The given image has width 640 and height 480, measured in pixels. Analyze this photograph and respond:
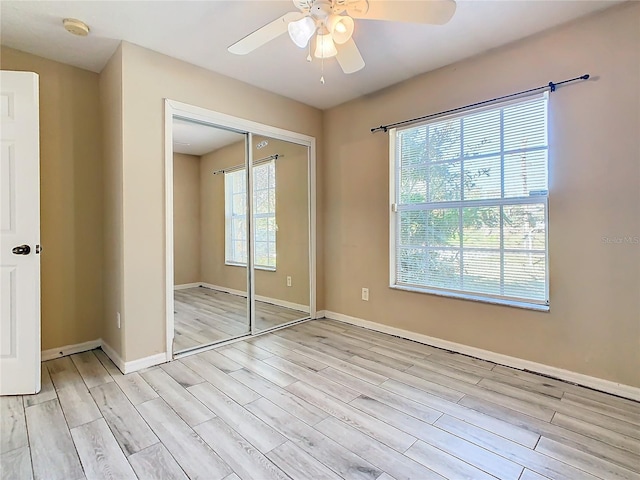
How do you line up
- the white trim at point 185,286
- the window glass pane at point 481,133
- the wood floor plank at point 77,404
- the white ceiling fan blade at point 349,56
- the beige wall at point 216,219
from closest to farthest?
the wood floor plank at point 77,404
the white ceiling fan blade at point 349,56
the window glass pane at point 481,133
the white trim at point 185,286
the beige wall at point 216,219

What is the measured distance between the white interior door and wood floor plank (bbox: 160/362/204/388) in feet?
2.56

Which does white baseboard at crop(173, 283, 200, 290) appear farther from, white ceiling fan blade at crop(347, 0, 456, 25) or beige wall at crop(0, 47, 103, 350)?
white ceiling fan blade at crop(347, 0, 456, 25)

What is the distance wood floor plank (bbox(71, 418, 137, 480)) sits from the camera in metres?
1.42

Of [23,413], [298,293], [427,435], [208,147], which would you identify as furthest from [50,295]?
[427,435]

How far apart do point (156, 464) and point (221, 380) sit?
83 cm

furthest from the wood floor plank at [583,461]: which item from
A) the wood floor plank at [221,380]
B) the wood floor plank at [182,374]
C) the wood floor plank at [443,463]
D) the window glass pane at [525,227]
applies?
the wood floor plank at [182,374]

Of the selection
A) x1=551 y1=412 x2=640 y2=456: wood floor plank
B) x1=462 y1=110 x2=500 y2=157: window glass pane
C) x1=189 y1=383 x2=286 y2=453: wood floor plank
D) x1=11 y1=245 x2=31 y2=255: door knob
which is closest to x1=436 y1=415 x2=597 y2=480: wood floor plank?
x1=551 y1=412 x2=640 y2=456: wood floor plank

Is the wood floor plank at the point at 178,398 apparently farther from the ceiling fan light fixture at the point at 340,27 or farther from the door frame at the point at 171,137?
the ceiling fan light fixture at the point at 340,27

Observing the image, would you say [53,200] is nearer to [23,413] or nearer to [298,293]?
[23,413]

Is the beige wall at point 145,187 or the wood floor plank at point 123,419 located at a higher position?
the beige wall at point 145,187

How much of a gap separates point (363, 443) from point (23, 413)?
194cm

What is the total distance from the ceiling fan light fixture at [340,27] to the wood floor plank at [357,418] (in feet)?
6.84

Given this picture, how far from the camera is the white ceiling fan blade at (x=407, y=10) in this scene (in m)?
1.54

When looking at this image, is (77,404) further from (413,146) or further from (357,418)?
(413,146)
